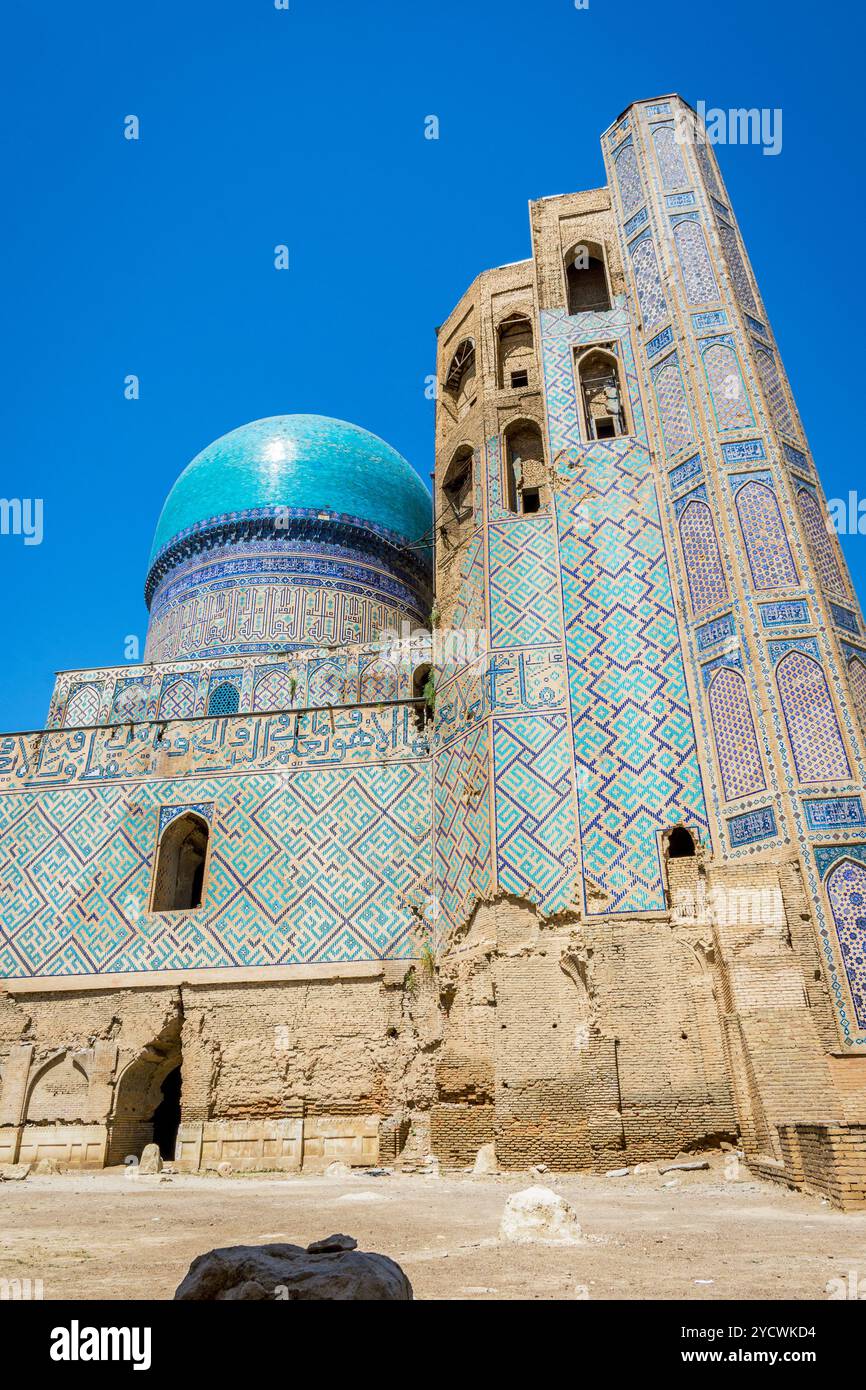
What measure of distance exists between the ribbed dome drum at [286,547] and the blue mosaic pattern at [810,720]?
906 cm

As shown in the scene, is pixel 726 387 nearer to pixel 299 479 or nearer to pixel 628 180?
pixel 628 180

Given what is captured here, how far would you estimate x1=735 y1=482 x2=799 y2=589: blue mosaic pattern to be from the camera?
8859 mm

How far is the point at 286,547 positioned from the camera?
17188 millimetres

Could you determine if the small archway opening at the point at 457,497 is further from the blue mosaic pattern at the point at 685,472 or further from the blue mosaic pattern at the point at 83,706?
the blue mosaic pattern at the point at 83,706

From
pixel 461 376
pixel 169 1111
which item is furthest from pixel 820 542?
pixel 169 1111

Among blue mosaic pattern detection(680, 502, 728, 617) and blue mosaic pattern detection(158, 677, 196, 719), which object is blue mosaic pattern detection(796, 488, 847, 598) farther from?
blue mosaic pattern detection(158, 677, 196, 719)

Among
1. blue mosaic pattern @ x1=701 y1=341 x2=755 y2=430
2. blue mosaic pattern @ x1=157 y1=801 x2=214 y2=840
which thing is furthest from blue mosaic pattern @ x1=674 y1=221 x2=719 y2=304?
blue mosaic pattern @ x1=157 y1=801 x2=214 y2=840

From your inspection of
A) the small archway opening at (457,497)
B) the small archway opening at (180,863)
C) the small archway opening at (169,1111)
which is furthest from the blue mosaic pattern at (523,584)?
the small archway opening at (169,1111)

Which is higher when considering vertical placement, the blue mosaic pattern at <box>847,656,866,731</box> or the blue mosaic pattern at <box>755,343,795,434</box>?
the blue mosaic pattern at <box>755,343,795,434</box>

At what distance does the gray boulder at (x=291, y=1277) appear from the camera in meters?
1.89

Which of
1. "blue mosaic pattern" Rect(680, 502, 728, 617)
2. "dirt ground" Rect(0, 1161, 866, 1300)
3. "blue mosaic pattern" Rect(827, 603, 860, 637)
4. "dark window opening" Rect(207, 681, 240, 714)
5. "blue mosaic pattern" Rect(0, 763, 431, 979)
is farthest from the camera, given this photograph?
"dark window opening" Rect(207, 681, 240, 714)

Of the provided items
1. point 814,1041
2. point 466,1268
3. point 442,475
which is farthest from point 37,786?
point 466,1268

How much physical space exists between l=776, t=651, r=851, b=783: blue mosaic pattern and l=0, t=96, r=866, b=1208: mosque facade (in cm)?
3

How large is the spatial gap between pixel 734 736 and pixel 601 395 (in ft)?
16.6
